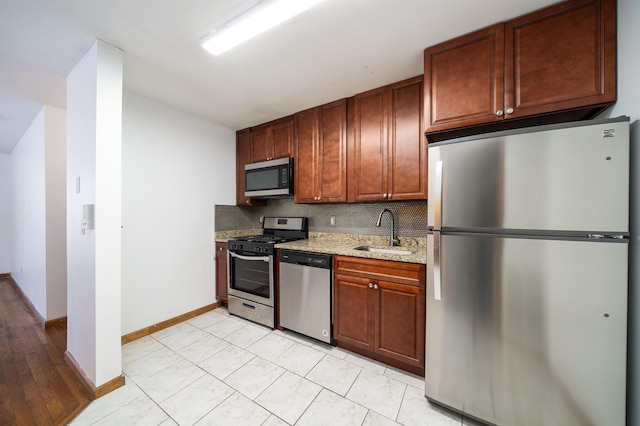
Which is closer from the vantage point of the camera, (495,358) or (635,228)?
(635,228)

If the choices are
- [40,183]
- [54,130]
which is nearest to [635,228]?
[54,130]

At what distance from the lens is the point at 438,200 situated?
146 cm

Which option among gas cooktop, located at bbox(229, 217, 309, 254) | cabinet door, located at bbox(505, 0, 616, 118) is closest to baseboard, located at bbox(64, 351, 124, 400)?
gas cooktop, located at bbox(229, 217, 309, 254)

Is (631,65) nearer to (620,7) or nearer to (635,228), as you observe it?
(620,7)

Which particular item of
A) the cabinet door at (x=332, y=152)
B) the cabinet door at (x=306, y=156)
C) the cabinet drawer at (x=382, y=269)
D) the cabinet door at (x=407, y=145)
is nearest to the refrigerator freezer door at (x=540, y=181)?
the cabinet drawer at (x=382, y=269)

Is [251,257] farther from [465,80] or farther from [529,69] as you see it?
[529,69]

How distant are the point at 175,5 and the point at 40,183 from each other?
3151 mm

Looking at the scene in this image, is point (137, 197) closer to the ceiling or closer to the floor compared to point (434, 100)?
closer to the floor

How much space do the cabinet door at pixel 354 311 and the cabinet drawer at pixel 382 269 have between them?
0.06 meters

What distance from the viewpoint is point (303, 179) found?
277cm

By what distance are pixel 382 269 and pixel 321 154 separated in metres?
1.41

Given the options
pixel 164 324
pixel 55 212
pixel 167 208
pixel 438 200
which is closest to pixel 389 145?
pixel 438 200

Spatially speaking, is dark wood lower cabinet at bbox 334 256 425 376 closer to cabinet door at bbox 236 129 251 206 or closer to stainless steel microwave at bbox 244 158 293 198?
stainless steel microwave at bbox 244 158 293 198

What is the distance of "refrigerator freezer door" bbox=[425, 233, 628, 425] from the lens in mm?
1106
